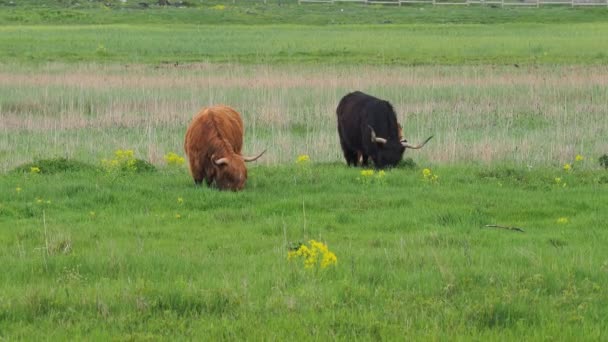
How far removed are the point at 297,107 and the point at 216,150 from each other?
950cm

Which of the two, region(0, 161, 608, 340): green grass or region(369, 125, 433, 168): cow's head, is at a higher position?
region(0, 161, 608, 340): green grass

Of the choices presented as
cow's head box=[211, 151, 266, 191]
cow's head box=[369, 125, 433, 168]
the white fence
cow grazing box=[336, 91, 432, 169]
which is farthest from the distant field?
cow's head box=[211, 151, 266, 191]

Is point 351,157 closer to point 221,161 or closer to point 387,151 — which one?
point 387,151

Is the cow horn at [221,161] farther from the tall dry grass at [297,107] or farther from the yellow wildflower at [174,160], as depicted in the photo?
the tall dry grass at [297,107]

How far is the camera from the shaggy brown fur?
12.1 metres

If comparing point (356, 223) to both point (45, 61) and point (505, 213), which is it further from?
point (45, 61)

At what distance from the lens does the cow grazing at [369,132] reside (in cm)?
1436

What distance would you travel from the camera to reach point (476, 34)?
167 ft

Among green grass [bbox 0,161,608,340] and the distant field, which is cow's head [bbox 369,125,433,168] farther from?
the distant field

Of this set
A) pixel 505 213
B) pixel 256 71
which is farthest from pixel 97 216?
pixel 256 71

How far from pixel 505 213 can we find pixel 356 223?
1.82m

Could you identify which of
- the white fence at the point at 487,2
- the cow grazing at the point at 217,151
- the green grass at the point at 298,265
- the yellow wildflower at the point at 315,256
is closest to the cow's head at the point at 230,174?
the cow grazing at the point at 217,151

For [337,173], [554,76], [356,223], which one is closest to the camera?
[356,223]

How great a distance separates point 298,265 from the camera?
26.1 ft
